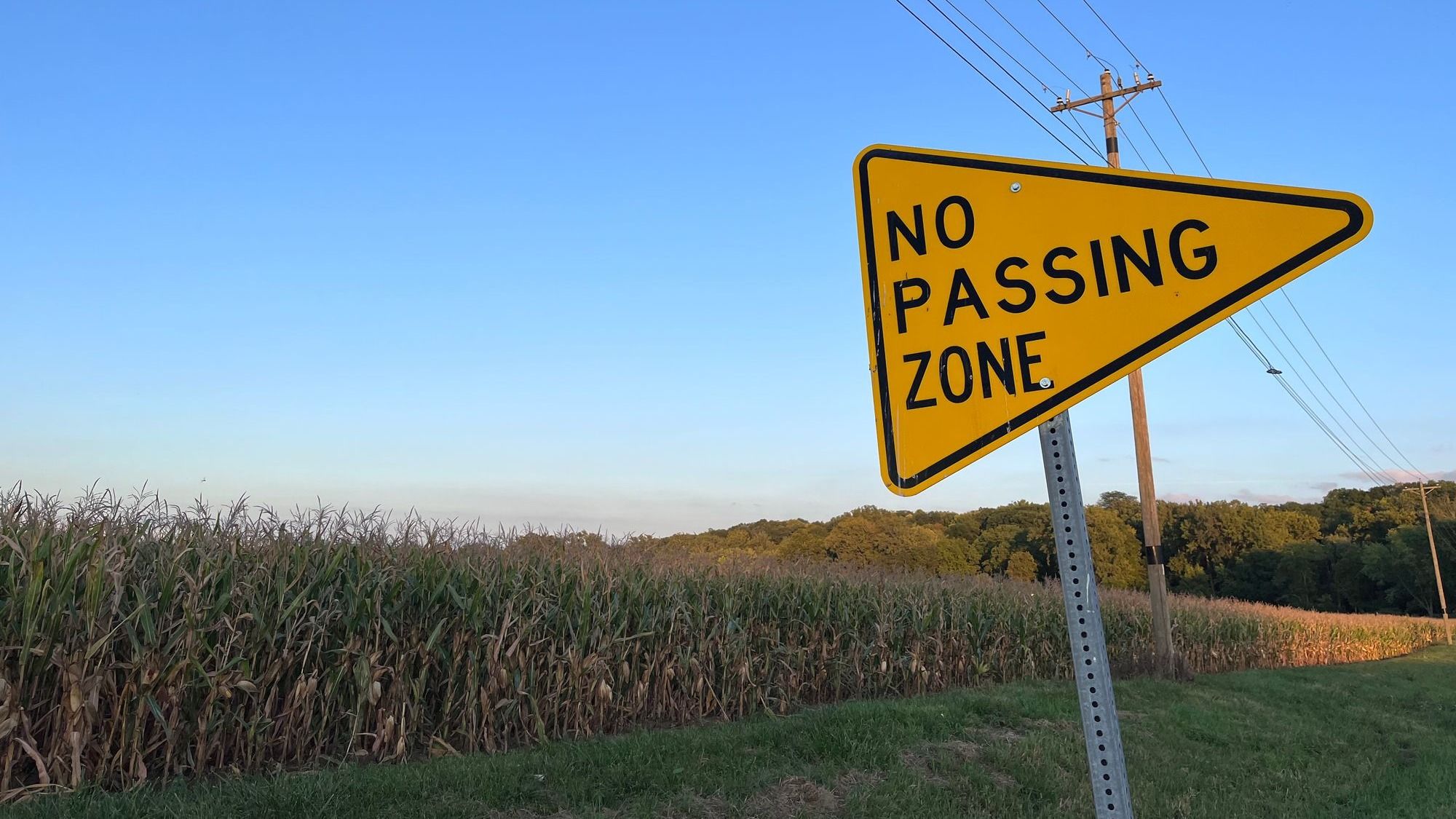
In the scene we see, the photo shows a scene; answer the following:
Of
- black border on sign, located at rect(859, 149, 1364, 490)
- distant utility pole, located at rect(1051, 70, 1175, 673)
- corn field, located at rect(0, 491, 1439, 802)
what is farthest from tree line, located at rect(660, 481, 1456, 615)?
black border on sign, located at rect(859, 149, 1364, 490)

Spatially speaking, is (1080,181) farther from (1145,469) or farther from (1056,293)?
(1145,469)

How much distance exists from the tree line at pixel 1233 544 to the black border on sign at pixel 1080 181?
38.2 m

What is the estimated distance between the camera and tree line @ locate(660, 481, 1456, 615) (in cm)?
4569

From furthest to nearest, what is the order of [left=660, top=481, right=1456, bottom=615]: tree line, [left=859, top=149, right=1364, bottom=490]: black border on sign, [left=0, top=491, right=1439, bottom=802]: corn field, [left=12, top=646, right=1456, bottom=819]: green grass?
1. [left=660, top=481, right=1456, bottom=615]: tree line
2. [left=0, top=491, right=1439, bottom=802]: corn field
3. [left=12, top=646, right=1456, bottom=819]: green grass
4. [left=859, top=149, right=1364, bottom=490]: black border on sign

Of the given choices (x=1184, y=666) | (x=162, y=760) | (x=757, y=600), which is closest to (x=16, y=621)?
(x=162, y=760)

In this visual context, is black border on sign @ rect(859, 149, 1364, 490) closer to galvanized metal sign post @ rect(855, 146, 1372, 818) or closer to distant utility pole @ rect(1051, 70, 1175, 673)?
galvanized metal sign post @ rect(855, 146, 1372, 818)

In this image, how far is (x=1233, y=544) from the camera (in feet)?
232

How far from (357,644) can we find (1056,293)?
702 centimetres

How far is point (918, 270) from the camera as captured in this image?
2.19m

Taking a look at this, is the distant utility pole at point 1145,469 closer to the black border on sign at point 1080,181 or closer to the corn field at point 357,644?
the corn field at point 357,644

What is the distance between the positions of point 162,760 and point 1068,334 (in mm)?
6914

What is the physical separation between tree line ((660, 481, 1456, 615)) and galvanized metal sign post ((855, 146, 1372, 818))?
3828 centimetres

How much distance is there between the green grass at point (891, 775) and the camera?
541cm

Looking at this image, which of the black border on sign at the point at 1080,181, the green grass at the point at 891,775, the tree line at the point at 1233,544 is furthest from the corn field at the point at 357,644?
the tree line at the point at 1233,544
